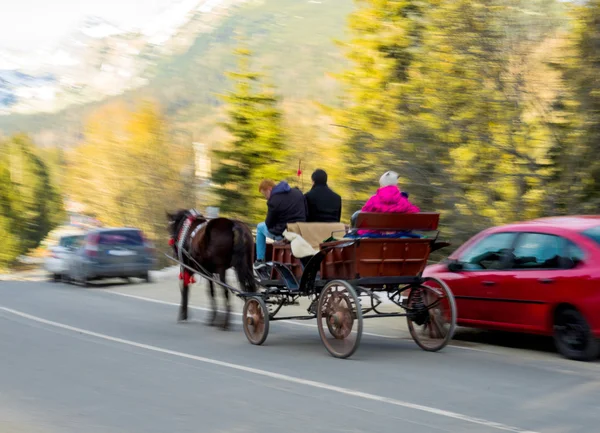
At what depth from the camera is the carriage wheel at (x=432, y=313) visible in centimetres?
1052

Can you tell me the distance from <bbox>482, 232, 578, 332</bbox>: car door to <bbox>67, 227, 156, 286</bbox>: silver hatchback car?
16428mm

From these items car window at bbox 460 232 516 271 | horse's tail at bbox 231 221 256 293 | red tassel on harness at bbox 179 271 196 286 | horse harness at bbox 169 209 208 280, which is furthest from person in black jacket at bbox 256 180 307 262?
red tassel on harness at bbox 179 271 196 286

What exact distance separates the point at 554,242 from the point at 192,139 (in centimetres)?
5065

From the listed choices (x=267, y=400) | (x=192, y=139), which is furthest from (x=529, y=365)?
(x=192, y=139)

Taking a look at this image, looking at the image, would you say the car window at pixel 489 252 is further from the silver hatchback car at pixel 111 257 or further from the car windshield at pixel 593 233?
the silver hatchback car at pixel 111 257

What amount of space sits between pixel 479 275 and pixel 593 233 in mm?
1696

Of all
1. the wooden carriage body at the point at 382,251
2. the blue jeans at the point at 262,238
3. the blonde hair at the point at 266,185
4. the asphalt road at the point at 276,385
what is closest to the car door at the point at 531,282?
the asphalt road at the point at 276,385

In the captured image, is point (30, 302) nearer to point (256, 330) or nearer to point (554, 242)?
point (256, 330)

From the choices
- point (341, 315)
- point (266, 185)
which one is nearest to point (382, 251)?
point (341, 315)

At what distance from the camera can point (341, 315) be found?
396 inches

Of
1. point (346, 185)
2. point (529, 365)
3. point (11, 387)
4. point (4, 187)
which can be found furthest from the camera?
point (4, 187)

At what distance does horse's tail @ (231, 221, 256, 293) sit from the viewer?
1320cm

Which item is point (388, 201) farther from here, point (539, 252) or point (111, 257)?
point (111, 257)

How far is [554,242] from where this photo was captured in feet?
33.6
